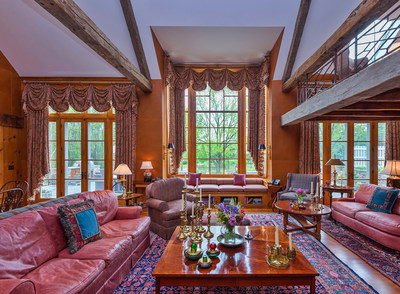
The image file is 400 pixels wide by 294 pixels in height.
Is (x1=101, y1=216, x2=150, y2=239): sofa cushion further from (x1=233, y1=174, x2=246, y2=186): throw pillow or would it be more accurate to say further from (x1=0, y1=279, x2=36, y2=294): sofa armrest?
(x1=233, y1=174, x2=246, y2=186): throw pillow

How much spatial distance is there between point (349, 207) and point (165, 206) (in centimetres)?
348

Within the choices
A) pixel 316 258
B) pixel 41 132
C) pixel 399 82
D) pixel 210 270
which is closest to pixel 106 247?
pixel 210 270

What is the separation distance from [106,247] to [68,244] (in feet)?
1.35

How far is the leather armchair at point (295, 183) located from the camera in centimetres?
462

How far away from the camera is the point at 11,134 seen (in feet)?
16.5

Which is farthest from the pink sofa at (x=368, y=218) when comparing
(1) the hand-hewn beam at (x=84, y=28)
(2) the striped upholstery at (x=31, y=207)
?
(1) the hand-hewn beam at (x=84, y=28)

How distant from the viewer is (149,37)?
14.6 ft

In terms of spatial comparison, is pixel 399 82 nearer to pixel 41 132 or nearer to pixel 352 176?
pixel 352 176

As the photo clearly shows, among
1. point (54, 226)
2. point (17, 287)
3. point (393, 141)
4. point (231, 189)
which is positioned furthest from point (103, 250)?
point (393, 141)

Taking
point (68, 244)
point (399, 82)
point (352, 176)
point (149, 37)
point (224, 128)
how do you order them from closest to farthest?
point (399, 82)
point (68, 244)
point (149, 37)
point (352, 176)
point (224, 128)

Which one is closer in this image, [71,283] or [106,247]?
[71,283]

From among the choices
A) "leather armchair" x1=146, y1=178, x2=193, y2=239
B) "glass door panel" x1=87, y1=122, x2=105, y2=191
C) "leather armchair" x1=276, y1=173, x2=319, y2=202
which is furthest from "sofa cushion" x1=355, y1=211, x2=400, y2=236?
"glass door panel" x1=87, y1=122, x2=105, y2=191

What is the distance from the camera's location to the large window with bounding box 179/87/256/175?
20.1 ft

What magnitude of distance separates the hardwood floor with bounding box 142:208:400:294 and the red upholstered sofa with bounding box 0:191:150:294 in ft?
9.60
